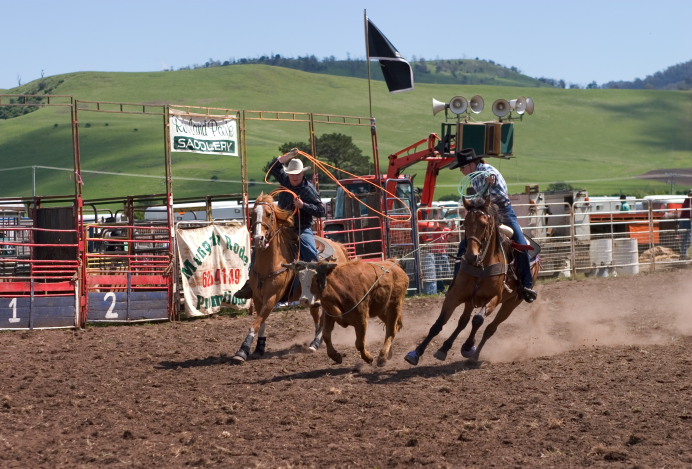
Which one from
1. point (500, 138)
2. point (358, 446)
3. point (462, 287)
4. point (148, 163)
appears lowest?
point (358, 446)

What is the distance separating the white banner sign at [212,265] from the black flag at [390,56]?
4.28 m

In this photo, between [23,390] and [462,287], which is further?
[462,287]

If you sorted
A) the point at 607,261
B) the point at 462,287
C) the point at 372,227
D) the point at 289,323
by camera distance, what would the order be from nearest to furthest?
the point at 462,287 → the point at 289,323 → the point at 372,227 → the point at 607,261

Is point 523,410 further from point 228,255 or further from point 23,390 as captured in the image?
point 228,255

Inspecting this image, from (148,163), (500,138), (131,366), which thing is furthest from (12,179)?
(131,366)

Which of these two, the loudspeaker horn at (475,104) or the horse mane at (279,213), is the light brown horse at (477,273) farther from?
the loudspeaker horn at (475,104)

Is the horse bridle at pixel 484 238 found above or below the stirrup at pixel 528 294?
above

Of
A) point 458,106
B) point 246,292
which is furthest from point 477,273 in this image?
point 458,106

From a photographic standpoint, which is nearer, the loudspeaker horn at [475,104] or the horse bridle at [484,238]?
the horse bridle at [484,238]

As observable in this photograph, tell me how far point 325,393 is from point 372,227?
1038 cm

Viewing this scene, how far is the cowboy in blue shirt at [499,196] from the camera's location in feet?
32.0

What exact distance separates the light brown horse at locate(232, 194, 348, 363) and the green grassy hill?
248 feet

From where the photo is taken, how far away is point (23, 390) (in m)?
8.85

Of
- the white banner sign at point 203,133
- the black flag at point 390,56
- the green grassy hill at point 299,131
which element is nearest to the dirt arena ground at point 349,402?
the white banner sign at point 203,133
